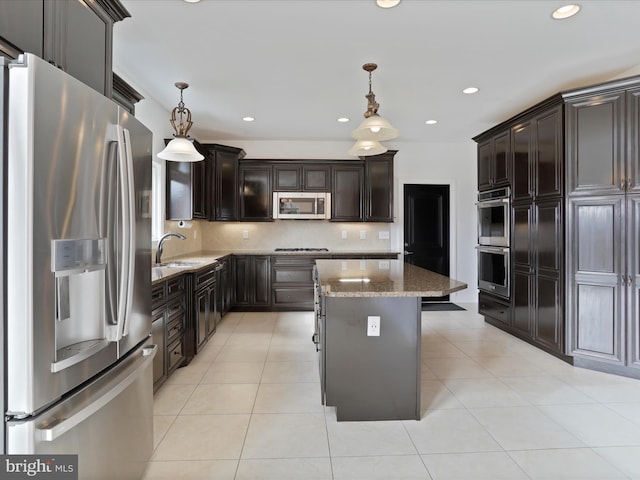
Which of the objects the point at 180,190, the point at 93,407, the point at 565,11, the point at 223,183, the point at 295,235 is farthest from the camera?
the point at 295,235

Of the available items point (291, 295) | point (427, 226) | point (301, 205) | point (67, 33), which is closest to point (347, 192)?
point (301, 205)

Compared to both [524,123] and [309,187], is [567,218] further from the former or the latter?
[309,187]

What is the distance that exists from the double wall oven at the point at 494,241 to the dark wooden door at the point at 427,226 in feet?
3.91

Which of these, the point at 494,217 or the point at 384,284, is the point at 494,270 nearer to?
the point at 494,217

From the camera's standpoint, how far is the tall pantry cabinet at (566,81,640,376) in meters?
2.83

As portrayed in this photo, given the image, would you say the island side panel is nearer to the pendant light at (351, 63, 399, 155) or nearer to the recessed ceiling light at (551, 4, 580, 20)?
the pendant light at (351, 63, 399, 155)

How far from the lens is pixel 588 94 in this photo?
3000 mm

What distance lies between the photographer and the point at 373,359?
7.28 feet

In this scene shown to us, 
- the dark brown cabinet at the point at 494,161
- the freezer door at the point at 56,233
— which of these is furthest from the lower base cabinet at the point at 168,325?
the dark brown cabinet at the point at 494,161

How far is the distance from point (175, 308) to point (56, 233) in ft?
6.23

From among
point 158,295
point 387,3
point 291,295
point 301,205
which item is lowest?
point 291,295

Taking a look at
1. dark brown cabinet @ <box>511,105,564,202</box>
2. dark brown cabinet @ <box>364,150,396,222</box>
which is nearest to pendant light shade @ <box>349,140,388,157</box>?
dark brown cabinet @ <box>511,105,564,202</box>

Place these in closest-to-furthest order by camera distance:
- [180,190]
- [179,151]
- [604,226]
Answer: [179,151], [604,226], [180,190]

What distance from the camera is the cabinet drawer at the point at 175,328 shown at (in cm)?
276
